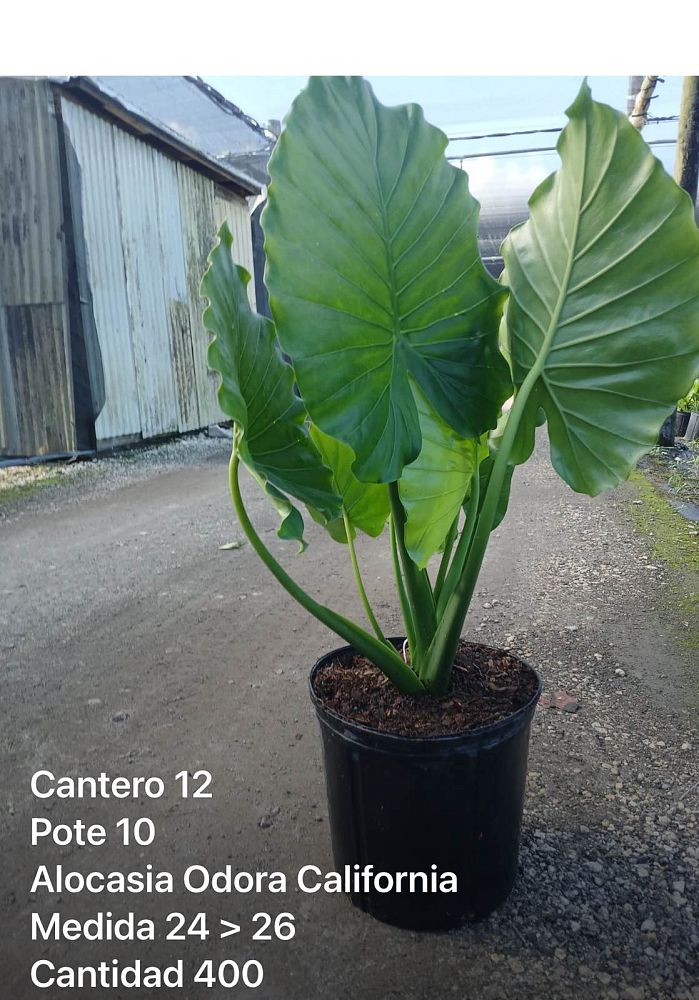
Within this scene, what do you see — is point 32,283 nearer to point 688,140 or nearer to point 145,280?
point 145,280

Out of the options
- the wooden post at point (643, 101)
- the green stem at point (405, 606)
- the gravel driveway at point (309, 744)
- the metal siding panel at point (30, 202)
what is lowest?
the gravel driveway at point (309, 744)

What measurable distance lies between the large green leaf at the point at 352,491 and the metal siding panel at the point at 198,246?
19.4 ft

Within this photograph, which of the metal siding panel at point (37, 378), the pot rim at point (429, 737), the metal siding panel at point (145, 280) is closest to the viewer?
the pot rim at point (429, 737)

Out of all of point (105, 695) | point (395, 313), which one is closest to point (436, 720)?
point (395, 313)

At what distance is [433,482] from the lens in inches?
58.6

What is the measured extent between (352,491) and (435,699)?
18.1 inches

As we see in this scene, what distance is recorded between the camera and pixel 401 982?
1260mm

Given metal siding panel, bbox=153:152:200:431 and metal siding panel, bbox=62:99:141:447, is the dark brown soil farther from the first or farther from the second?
metal siding panel, bbox=153:152:200:431

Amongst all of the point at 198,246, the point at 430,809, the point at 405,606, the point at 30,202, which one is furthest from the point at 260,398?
the point at 198,246

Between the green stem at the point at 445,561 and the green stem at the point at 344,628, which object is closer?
the green stem at the point at 344,628

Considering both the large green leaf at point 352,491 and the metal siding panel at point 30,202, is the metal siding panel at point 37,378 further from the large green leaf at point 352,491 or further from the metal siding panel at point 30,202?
the large green leaf at point 352,491

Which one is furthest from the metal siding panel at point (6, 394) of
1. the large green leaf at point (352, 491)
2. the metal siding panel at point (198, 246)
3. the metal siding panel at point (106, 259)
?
the large green leaf at point (352, 491)

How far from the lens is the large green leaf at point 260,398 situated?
1.13m

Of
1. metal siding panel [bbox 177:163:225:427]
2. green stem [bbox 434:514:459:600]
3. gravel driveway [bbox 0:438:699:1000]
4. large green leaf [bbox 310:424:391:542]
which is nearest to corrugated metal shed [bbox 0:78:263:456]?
metal siding panel [bbox 177:163:225:427]
